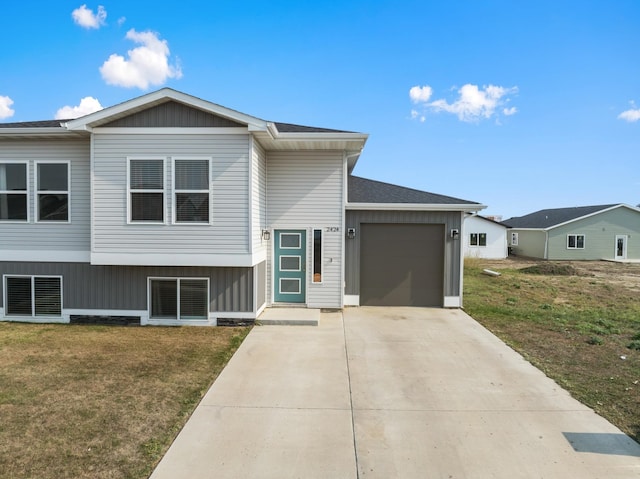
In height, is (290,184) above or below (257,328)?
above

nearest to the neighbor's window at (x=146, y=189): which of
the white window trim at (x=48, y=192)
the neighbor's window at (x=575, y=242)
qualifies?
the white window trim at (x=48, y=192)

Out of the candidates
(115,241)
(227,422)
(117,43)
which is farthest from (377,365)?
(117,43)

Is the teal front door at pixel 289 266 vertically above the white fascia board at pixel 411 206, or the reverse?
the white fascia board at pixel 411 206

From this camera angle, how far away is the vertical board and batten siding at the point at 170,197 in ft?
25.2

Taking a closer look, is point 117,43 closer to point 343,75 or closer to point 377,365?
point 343,75

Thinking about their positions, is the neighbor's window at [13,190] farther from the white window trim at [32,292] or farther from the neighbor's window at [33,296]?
the neighbor's window at [33,296]

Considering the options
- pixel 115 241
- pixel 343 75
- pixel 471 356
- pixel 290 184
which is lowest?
pixel 471 356

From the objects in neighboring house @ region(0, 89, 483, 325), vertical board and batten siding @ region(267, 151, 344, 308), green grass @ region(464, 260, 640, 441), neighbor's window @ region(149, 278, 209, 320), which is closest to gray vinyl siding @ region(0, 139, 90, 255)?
neighboring house @ region(0, 89, 483, 325)

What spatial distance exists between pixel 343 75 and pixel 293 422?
12334 mm

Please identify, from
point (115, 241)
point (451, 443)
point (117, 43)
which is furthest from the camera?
point (117, 43)

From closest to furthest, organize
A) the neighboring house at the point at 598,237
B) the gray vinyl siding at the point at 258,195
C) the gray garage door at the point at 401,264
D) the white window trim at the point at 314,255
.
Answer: the gray vinyl siding at the point at 258,195 < the white window trim at the point at 314,255 < the gray garage door at the point at 401,264 < the neighboring house at the point at 598,237

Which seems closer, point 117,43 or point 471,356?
point 471,356

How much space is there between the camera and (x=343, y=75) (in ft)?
44.3

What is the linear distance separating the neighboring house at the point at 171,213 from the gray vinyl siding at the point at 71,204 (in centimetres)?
2
